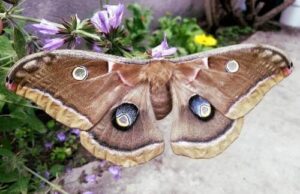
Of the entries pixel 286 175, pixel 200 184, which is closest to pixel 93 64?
pixel 200 184

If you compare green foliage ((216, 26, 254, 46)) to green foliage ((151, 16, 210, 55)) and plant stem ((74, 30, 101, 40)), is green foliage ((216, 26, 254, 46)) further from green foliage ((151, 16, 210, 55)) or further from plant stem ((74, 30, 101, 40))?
plant stem ((74, 30, 101, 40))

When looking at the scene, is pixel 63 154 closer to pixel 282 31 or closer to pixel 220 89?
pixel 220 89

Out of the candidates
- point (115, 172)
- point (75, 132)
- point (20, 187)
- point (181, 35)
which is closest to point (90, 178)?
point (115, 172)

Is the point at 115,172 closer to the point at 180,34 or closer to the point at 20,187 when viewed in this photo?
the point at 20,187

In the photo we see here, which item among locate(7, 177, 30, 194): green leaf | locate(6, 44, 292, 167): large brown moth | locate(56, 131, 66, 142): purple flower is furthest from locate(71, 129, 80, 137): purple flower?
locate(6, 44, 292, 167): large brown moth

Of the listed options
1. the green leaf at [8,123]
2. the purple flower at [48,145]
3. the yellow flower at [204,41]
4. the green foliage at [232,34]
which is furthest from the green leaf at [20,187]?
the green foliage at [232,34]

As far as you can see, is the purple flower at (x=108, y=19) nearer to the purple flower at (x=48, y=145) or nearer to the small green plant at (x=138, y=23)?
the purple flower at (x=48, y=145)
